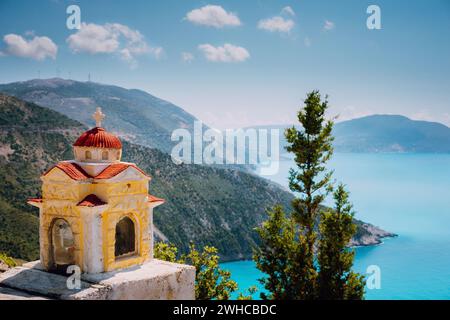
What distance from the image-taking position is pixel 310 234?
55.9 ft

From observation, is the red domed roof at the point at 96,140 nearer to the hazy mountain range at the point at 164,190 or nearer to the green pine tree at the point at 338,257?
the green pine tree at the point at 338,257

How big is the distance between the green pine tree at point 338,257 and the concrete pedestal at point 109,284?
5265 mm

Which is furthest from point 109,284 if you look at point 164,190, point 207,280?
point 164,190

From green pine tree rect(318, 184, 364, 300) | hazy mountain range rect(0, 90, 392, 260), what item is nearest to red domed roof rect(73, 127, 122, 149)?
green pine tree rect(318, 184, 364, 300)

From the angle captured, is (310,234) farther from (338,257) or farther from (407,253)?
(407,253)

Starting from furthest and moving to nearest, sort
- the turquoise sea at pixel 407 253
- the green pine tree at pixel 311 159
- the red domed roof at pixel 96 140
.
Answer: the turquoise sea at pixel 407 253 → the green pine tree at pixel 311 159 → the red domed roof at pixel 96 140

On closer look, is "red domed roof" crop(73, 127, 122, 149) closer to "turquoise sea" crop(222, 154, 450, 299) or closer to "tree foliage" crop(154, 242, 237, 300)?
"tree foliage" crop(154, 242, 237, 300)

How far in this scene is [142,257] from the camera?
13.9 metres

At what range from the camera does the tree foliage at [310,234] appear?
16016mm

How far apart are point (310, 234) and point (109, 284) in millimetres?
8436

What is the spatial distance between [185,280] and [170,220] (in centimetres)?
9822

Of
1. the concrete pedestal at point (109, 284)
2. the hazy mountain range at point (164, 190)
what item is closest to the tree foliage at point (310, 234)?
the concrete pedestal at point (109, 284)

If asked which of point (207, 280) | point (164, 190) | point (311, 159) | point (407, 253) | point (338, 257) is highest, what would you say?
point (311, 159)

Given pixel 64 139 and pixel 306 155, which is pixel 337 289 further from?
pixel 64 139
